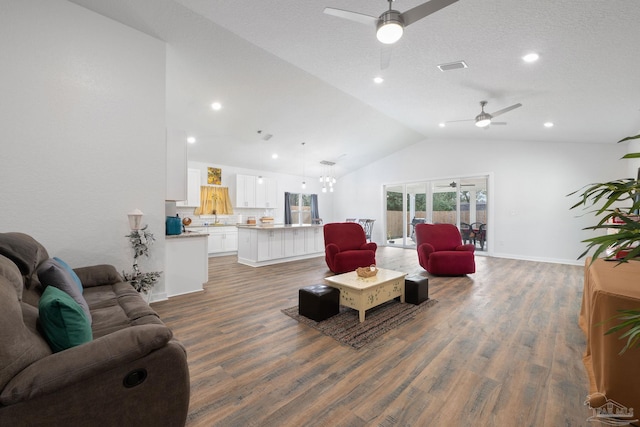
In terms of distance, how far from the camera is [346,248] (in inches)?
210

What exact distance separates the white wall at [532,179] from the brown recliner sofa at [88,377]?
7716mm

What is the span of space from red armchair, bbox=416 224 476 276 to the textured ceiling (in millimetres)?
2355

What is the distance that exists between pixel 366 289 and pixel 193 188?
6.07 metres

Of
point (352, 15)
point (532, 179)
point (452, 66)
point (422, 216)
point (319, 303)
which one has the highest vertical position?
point (452, 66)

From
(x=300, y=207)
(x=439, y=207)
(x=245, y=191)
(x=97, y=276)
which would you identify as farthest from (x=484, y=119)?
(x=300, y=207)

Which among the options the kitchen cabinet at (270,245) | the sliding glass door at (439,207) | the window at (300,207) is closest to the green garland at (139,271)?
the kitchen cabinet at (270,245)

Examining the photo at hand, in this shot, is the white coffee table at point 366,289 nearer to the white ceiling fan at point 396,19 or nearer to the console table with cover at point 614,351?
the console table with cover at point 614,351

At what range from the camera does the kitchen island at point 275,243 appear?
19.7 ft

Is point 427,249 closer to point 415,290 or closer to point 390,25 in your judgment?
point 415,290

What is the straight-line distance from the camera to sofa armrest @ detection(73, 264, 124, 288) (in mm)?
2834

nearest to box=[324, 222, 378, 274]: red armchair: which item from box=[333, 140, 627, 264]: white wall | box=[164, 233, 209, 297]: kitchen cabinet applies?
box=[164, 233, 209, 297]: kitchen cabinet

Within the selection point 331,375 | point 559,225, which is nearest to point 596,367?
point 331,375

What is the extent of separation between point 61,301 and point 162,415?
0.74 metres

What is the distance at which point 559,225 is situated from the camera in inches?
251
